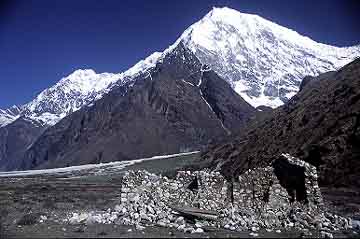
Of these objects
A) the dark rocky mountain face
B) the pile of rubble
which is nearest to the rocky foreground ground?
the pile of rubble

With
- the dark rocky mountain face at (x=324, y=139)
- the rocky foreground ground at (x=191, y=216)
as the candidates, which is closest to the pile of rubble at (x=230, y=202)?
the rocky foreground ground at (x=191, y=216)

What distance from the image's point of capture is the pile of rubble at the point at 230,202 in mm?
24344

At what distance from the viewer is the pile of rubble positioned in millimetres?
24344

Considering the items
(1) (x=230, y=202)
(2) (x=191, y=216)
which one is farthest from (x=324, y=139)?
(2) (x=191, y=216)

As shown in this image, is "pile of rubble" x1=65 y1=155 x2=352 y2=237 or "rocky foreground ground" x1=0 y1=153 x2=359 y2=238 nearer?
"rocky foreground ground" x1=0 y1=153 x2=359 y2=238

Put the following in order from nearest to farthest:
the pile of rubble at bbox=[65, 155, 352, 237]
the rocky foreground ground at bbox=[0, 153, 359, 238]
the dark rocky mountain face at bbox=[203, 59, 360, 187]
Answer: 1. the rocky foreground ground at bbox=[0, 153, 359, 238]
2. the pile of rubble at bbox=[65, 155, 352, 237]
3. the dark rocky mountain face at bbox=[203, 59, 360, 187]

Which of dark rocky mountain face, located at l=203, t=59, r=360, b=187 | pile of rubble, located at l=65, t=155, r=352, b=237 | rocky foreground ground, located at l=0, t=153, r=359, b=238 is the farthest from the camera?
dark rocky mountain face, located at l=203, t=59, r=360, b=187

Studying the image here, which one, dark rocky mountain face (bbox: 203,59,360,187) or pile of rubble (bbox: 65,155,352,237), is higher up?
dark rocky mountain face (bbox: 203,59,360,187)

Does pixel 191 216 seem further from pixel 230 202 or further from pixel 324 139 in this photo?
pixel 324 139

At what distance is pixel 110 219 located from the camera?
25938 mm

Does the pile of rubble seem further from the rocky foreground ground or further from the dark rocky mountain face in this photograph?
the dark rocky mountain face

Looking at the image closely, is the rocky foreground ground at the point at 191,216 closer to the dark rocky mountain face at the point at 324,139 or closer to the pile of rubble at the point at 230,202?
the pile of rubble at the point at 230,202

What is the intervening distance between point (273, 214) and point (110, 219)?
8.19 m

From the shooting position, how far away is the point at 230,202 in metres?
29.1
